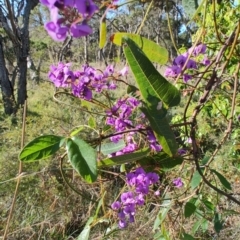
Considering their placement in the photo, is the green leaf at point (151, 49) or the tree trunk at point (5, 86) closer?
the green leaf at point (151, 49)

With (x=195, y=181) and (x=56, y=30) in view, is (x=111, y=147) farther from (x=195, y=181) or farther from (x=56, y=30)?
(x=56, y=30)

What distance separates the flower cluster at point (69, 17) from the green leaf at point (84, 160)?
163 millimetres

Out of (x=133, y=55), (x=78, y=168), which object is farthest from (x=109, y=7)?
(x=78, y=168)

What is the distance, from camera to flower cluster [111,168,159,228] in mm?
626

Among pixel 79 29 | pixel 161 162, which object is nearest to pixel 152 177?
pixel 161 162

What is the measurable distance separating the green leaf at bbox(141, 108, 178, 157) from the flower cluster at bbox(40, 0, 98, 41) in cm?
15

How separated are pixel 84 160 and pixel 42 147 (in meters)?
0.05

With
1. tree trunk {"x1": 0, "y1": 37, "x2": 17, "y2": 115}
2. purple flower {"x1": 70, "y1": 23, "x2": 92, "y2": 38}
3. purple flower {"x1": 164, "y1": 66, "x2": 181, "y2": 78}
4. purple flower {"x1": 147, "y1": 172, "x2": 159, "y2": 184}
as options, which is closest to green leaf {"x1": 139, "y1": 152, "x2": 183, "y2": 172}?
purple flower {"x1": 147, "y1": 172, "x2": 159, "y2": 184}

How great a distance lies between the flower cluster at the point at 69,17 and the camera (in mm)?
293

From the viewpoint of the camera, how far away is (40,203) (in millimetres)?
2762

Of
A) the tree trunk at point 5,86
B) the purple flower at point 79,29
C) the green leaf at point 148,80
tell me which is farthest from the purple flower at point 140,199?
the tree trunk at point 5,86

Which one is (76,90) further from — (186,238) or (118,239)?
(118,239)

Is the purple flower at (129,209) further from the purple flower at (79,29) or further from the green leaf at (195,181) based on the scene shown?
the purple flower at (79,29)

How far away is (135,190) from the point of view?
0.66 meters
